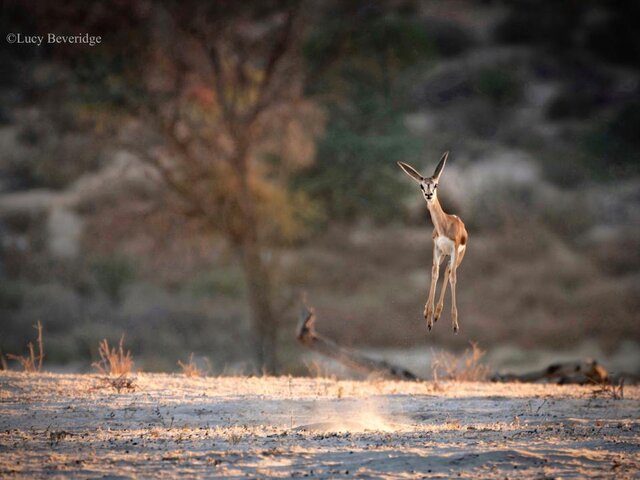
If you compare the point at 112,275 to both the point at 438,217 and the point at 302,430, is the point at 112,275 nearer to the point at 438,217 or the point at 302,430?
the point at 302,430

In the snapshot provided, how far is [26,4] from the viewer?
20.3m

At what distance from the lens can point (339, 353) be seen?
535 inches

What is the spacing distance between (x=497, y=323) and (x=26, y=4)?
1376 centimetres

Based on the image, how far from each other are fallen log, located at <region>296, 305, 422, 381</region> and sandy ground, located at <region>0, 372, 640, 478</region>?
2011 mm

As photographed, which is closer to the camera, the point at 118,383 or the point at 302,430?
the point at 302,430

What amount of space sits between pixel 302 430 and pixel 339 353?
5.95 metres

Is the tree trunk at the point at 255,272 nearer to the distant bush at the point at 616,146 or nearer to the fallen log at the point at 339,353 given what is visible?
the fallen log at the point at 339,353

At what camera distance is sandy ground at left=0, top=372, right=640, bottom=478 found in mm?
6273

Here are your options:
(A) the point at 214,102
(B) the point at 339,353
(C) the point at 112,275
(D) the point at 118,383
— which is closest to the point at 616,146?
(A) the point at 214,102

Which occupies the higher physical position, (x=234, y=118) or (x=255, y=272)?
(x=234, y=118)

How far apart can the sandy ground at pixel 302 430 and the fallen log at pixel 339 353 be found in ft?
6.60

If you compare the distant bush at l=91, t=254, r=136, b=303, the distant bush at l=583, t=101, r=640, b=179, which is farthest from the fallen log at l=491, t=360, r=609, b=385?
the distant bush at l=583, t=101, r=640, b=179

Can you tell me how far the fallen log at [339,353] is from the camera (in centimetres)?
1296

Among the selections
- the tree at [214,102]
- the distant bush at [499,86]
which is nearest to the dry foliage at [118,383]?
the tree at [214,102]
